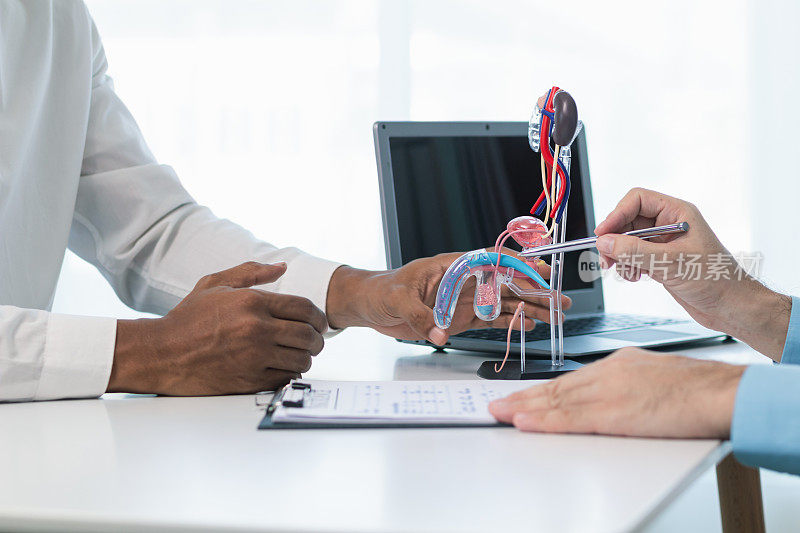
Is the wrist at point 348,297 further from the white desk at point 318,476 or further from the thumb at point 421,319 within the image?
the white desk at point 318,476

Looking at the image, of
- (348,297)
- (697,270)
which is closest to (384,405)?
(348,297)

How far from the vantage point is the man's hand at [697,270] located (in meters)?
1.00

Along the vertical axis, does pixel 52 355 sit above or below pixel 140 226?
below

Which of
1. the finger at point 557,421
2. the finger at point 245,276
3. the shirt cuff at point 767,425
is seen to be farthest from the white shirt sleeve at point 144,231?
the shirt cuff at point 767,425

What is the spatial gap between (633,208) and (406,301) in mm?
317

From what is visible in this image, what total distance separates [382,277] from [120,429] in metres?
0.46

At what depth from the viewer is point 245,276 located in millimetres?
965

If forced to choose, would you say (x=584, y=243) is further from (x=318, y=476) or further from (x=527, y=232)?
(x=318, y=476)

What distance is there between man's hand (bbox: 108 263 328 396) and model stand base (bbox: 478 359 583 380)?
245 millimetres

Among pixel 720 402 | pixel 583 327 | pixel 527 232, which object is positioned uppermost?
pixel 527 232

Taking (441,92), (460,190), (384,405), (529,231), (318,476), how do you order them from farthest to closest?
(441,92)
(460,190)
(529,231)
(384,405)
(318,476)

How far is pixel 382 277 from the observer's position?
3.54 ft

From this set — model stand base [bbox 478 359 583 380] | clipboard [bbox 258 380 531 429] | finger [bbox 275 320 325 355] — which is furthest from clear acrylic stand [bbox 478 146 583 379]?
finger [bbox 275 320 325 355]

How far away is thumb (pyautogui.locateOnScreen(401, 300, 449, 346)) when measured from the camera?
3.28 feet
